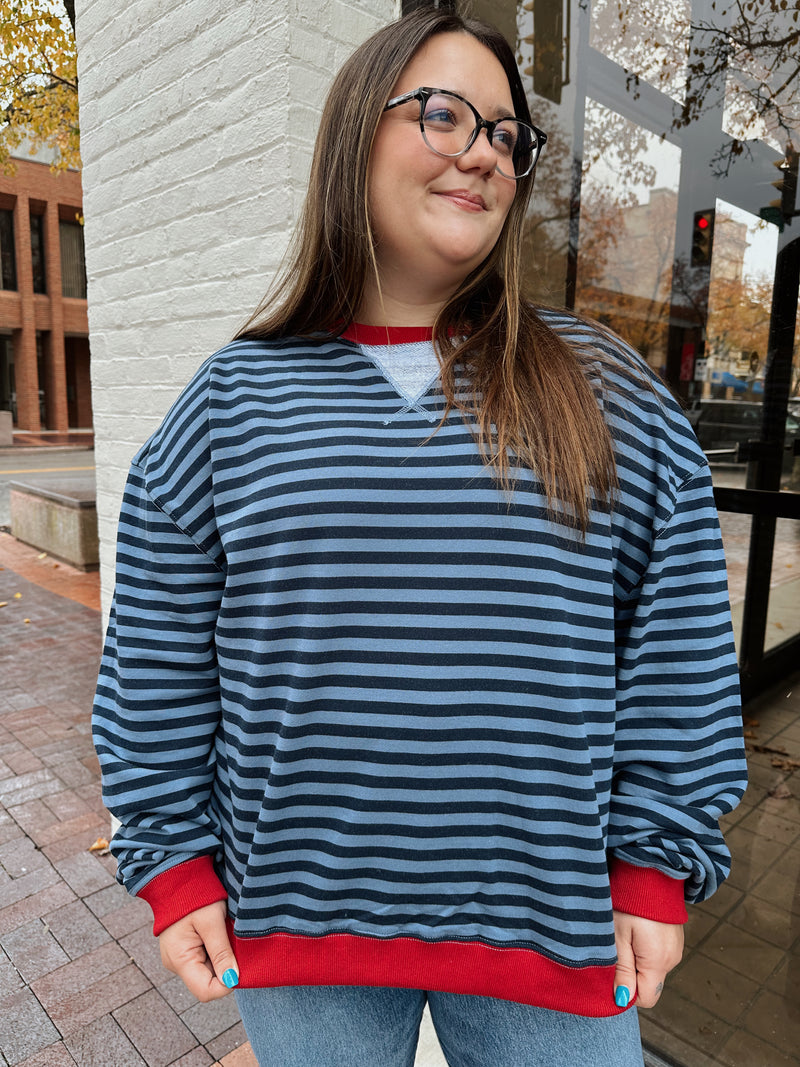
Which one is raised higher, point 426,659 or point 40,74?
point 40,74

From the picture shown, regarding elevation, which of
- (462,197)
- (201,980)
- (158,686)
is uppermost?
(462,197)

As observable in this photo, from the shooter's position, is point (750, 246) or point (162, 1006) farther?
point (162, 1006)

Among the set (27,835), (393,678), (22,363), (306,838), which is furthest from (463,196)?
(22,363)

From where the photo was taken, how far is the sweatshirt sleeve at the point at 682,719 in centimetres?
98

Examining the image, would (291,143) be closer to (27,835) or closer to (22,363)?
(27,835)

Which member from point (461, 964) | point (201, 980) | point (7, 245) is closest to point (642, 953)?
point (461, 964)

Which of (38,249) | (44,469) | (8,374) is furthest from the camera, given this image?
(8,374)

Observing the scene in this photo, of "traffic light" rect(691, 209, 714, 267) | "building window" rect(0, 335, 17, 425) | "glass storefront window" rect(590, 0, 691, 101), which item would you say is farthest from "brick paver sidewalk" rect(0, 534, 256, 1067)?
"building window" rect(0, 335, 17, 425)

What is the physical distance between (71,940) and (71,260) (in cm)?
2729

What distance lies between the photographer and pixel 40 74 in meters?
7.05

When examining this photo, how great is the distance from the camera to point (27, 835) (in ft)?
10.4

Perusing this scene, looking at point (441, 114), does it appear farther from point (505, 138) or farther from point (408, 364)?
point (408, 364)

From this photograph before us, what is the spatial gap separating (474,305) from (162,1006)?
230 cm

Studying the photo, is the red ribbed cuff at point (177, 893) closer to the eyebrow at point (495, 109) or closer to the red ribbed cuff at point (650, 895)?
the red ribbed cuff at point (650, 895)
